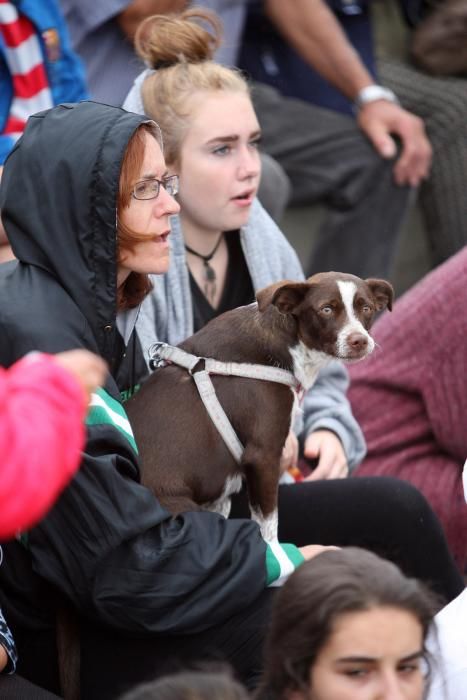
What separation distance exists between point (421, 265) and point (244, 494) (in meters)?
2.71

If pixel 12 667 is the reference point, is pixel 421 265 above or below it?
below

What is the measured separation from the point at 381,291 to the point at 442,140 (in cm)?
238

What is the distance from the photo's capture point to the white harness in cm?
245

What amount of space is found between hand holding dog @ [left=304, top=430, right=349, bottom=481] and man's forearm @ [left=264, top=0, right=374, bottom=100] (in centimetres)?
192

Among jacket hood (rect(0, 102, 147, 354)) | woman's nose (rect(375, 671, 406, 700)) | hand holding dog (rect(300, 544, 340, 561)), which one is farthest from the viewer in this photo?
hand holding dog (rect(300, 544, 340, 561))

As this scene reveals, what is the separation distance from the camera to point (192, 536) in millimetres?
2229

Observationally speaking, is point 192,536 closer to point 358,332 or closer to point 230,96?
point 358,332

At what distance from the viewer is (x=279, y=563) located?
7.68 ft

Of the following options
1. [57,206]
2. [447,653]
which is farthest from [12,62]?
[447,653]

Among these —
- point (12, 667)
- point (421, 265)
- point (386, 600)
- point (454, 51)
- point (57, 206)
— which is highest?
point (57, 206)

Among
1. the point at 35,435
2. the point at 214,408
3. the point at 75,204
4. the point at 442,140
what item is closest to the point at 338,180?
the point at 442,140

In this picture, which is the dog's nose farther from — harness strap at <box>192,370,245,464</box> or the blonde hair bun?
the blonde hair bun

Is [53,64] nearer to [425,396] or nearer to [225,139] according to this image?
[225,139]

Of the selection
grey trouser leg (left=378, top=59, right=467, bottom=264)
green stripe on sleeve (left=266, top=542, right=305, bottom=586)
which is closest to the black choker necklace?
green stripe on sleeve (left=266, top=542, right=305, bottom=586)
